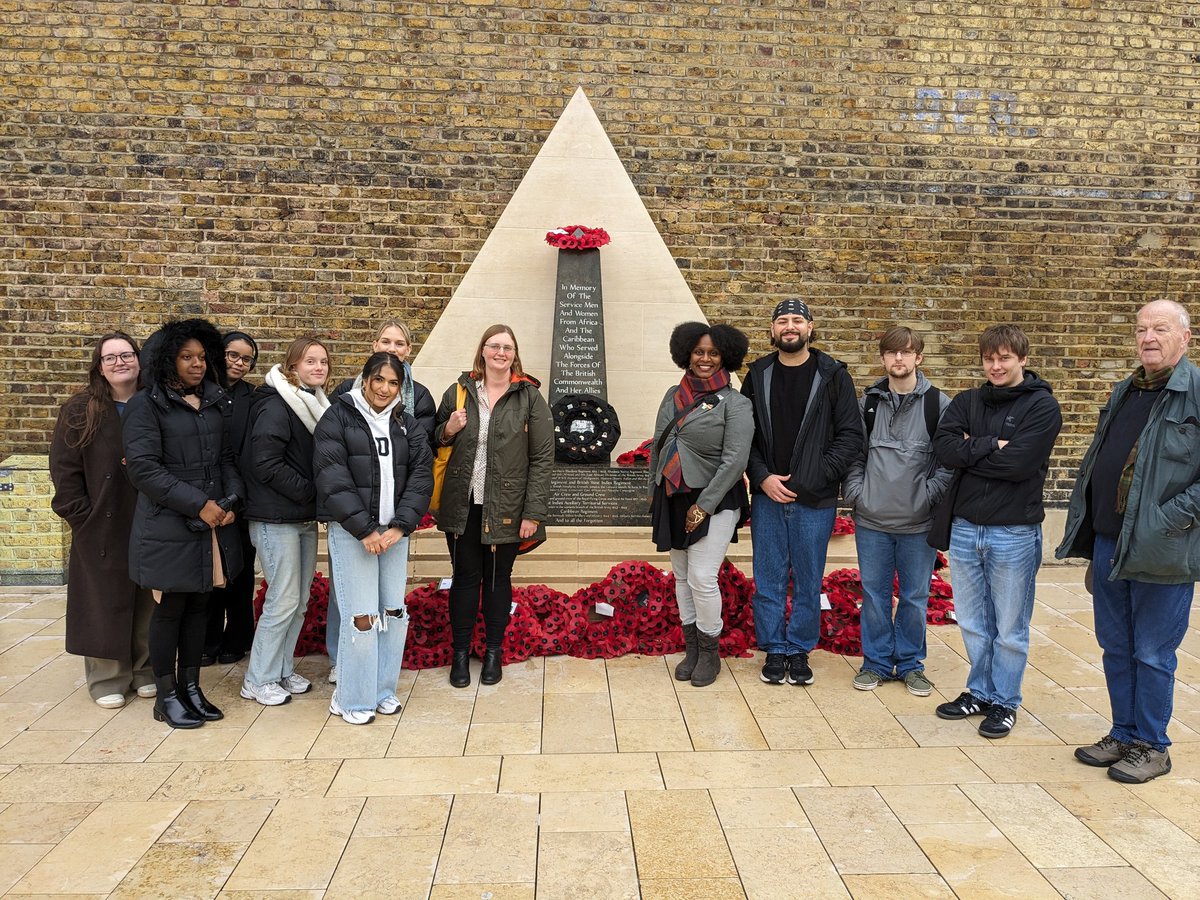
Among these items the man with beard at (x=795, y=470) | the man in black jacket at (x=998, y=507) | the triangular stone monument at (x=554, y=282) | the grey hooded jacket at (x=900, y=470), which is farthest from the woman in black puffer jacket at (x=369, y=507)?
the triangular stone monument at (x=554, y=282)

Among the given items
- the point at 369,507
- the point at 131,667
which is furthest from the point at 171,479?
the point at 131,667

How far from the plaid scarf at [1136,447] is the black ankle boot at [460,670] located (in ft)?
9.64

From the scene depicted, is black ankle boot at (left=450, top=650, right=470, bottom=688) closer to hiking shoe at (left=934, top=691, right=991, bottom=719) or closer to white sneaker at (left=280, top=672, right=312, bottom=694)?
white sneaker at (left=280, top=672, right=312, bottom=694)

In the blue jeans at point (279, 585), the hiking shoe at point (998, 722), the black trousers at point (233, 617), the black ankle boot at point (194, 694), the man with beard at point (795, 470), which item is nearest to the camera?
the hiking shoe at point (998, 722)

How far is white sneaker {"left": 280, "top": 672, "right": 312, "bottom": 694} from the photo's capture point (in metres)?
4.13

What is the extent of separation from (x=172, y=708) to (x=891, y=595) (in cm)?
335

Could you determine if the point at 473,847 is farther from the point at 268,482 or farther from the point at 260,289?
the point at 260,289

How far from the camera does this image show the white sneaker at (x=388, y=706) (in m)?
3.90

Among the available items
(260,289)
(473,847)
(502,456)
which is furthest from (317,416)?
(260,289)

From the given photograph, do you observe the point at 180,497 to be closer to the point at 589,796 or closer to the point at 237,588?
the point at 237,588

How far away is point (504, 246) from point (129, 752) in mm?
4693

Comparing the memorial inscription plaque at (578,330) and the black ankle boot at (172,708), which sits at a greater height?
the memorial inscription plaque at (578,330)

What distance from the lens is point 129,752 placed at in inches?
139

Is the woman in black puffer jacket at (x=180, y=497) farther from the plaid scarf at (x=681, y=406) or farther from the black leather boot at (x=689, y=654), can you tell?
the black leather boot at (x=689, y=654)
